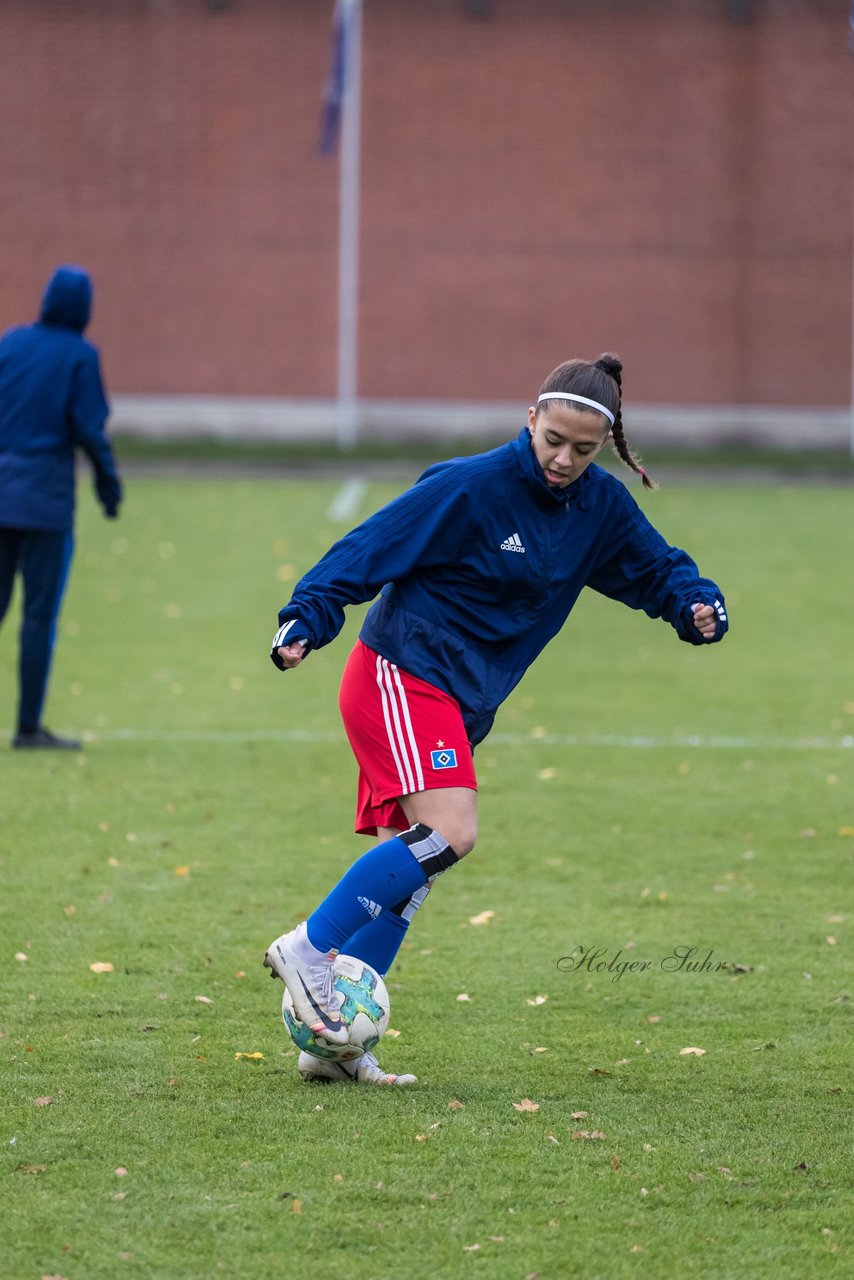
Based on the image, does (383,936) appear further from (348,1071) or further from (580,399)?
(580,399)

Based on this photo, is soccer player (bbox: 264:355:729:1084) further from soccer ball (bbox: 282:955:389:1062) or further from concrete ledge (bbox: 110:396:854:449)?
concrete ledge (bbox: 110:396:854:449)

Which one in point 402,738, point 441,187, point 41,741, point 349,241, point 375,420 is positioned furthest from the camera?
point 375,420

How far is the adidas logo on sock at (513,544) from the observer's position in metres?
4.44

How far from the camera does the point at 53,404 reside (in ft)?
28.3

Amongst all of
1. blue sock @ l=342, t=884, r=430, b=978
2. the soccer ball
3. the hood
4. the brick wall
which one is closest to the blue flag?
the brick wall

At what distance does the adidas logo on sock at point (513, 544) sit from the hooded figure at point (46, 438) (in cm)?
448

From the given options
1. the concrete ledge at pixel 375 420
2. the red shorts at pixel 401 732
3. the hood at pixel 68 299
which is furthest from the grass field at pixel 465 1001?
the concrete ledge at pixel 375 420

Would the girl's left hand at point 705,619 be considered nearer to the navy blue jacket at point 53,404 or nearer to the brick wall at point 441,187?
the navy blue jacket at point 53,404

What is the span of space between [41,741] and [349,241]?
20782mm

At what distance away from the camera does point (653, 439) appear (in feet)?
100

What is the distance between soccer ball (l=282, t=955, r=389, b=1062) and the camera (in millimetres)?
4277

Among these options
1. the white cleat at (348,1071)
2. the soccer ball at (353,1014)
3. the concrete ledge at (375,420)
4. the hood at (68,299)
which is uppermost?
the hood at (68,299)

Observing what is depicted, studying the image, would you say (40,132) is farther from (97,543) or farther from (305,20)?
(97,543)
